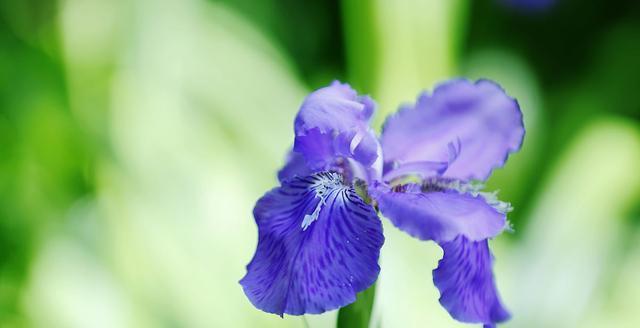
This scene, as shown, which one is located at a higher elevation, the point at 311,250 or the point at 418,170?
the point at 418,170

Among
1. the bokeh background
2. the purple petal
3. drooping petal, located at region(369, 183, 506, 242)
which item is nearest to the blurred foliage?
the bokeh background

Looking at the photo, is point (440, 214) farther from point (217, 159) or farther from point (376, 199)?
point (217, 159)

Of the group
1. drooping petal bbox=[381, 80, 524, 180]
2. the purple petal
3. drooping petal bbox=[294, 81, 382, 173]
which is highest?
drooping petal bbox=[381, 80, 524, 180]

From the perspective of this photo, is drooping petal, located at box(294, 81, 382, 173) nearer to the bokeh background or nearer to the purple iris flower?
the purple iris flower

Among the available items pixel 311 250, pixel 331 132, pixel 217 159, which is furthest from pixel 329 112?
pixel 217 159

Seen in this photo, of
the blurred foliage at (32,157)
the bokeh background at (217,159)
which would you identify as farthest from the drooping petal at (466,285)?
the blurred foliage at (32,157)

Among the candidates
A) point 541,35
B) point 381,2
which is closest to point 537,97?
point 541,35

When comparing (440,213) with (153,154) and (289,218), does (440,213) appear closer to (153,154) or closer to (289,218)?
(289,218)
